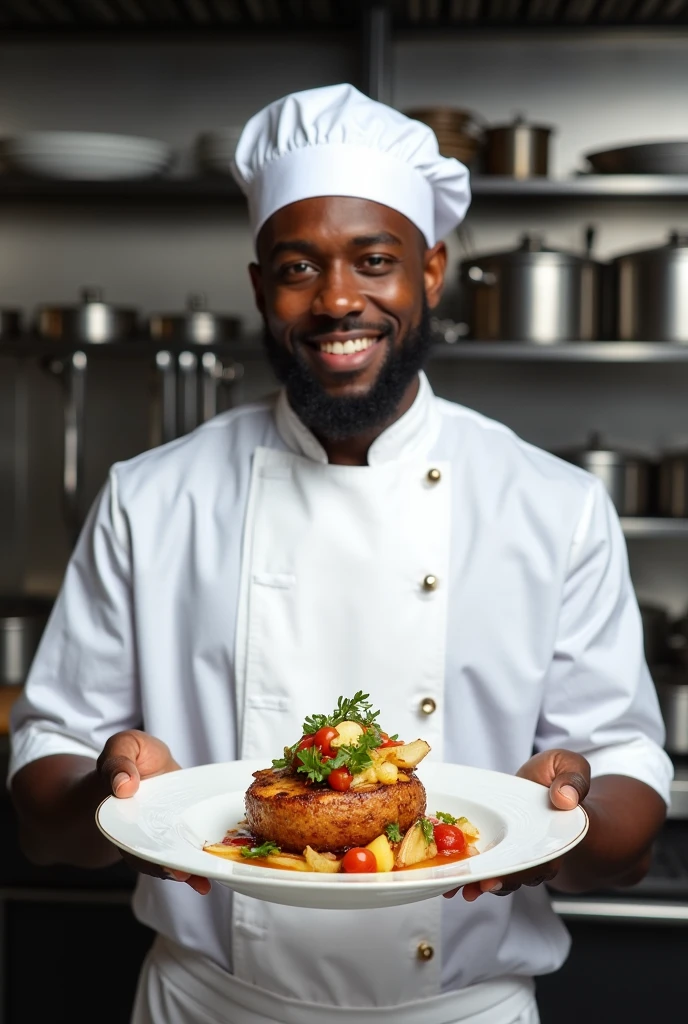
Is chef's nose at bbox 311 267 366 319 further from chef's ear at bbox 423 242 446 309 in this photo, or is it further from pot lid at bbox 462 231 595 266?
pot lid at bbox 462 231 595 266

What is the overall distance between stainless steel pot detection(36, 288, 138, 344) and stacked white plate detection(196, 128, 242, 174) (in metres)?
0.40

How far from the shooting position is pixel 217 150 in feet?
9.31

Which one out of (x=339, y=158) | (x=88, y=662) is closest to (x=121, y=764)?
(x=88, y=662)

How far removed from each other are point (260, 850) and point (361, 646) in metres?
0.45

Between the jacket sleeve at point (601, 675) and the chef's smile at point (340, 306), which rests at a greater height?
the chef's smile at point (340, 306)

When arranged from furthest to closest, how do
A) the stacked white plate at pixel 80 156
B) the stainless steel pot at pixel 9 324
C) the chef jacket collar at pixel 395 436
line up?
the stainless steel pot at pixel 9 324 < the stacked white plate at pixel 80 156 < the chef jacket collar at pixel 395 436

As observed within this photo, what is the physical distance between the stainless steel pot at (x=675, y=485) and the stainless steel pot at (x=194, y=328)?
1.08 metres

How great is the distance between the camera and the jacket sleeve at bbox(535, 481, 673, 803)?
1.48 meters

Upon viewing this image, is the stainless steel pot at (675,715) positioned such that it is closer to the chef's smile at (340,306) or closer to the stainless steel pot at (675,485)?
the stainless steel pot at (675,485)

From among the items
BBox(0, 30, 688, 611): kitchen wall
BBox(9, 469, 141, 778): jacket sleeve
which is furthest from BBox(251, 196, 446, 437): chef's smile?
BBox(0, 30, 688, 611): kitchen wall

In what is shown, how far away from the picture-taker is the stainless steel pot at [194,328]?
2846mm

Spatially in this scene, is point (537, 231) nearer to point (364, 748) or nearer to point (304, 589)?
point (304, 589)

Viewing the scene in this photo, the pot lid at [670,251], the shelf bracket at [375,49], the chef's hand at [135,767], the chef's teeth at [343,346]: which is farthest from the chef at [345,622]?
the shelf bracket at [375,49]

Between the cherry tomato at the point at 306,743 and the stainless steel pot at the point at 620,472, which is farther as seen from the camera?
the stainless steel pot at the point at 620,472
